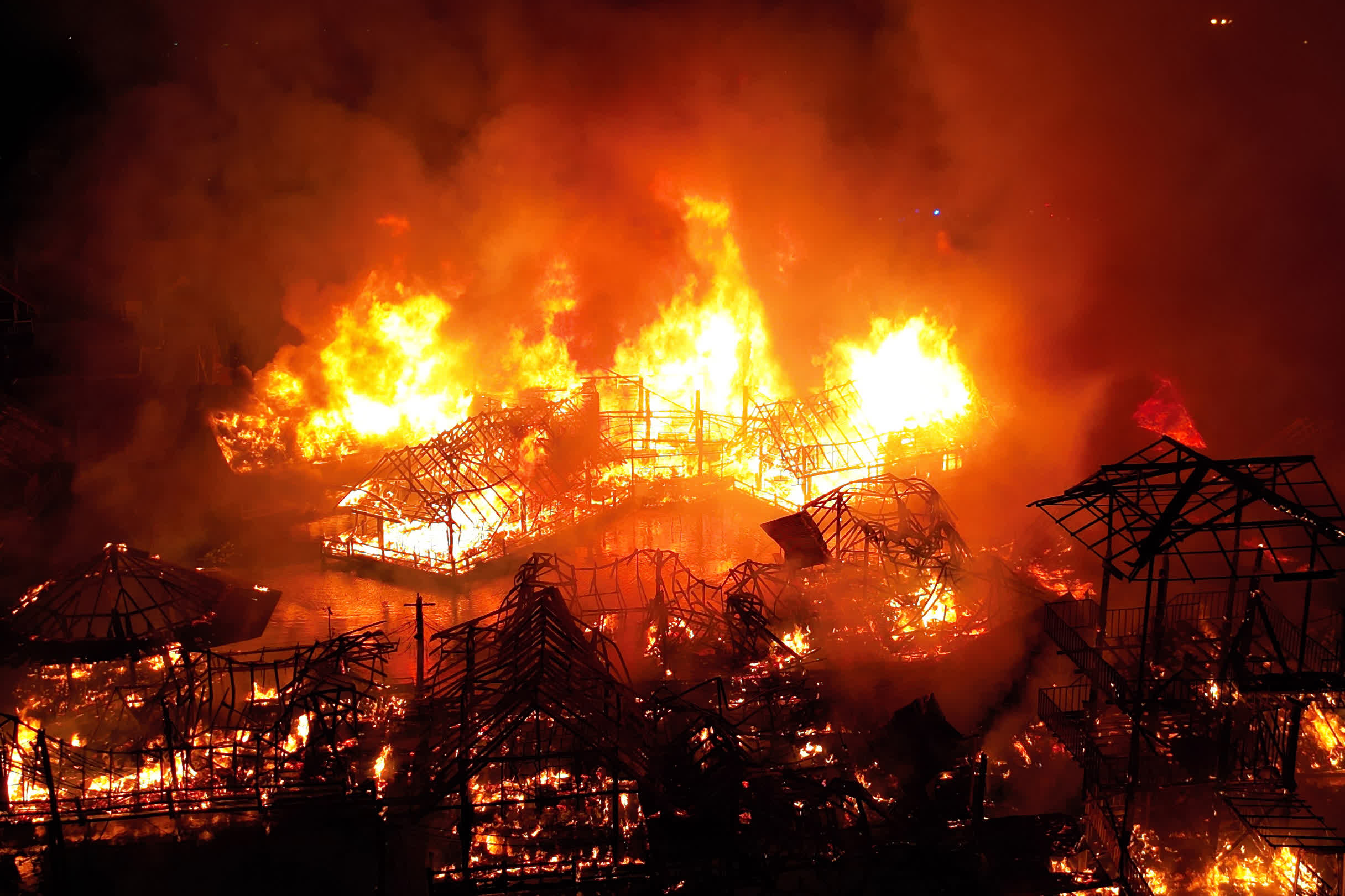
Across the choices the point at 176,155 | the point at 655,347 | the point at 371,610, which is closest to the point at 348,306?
the point at 176,155

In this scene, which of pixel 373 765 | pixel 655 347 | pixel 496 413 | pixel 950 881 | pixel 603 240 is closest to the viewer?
pixel 950 881

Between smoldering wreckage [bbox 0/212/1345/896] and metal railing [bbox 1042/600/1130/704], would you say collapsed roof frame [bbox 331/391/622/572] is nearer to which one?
smoldering wreckage [bbox 0/212/1345/896]

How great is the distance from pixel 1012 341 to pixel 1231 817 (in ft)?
69.8

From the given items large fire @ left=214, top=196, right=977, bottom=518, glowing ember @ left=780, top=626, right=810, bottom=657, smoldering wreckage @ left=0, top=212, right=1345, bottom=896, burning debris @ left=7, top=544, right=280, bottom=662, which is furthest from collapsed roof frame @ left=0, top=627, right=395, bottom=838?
large fire @ left=214, top=196, right=977, bottom=518

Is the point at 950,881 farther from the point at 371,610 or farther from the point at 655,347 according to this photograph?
the point at 655,347

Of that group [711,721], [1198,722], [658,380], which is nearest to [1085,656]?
[1198,722]

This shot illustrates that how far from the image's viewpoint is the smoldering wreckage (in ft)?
40.0

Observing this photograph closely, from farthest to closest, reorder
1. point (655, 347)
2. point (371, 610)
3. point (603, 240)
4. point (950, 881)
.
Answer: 1. point (603, 240)
2. point (655, 347)
3. point (371, 610)
4. point (950, 881)

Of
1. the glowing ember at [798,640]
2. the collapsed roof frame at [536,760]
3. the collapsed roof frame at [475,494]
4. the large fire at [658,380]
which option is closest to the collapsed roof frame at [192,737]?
the collapsed roof frame at [536,760]

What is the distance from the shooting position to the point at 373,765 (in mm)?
14188

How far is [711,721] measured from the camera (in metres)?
13.2

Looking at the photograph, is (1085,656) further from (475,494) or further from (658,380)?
(658,380)

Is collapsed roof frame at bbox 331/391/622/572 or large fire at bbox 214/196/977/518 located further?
large fire at bbox 214/196/977/518

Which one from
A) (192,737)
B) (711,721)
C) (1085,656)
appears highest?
(1085,656)
